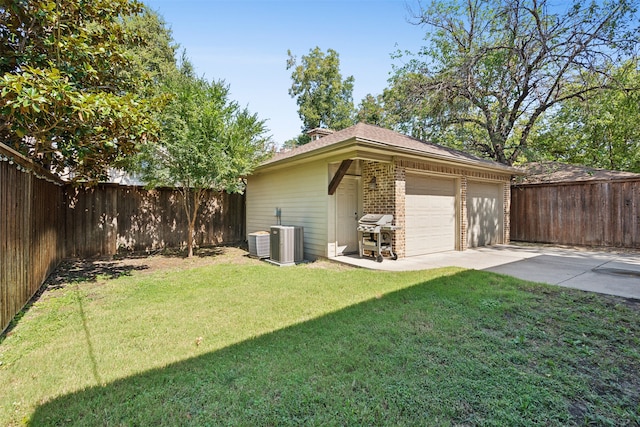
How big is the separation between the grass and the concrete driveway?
0.82m

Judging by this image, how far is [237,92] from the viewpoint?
7.88m

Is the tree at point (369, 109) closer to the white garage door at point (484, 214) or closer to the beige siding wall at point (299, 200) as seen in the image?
the white garage door at point (484, 214)

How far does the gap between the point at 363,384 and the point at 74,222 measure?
8612 mm

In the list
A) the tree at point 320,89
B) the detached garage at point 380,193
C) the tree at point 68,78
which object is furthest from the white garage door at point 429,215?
the tree at point 320,89

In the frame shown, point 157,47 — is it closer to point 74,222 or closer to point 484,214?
point 74,222

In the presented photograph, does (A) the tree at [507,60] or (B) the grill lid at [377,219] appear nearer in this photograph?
(B) the grill lid at [377,219]

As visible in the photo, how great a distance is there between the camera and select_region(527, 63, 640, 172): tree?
1185cm

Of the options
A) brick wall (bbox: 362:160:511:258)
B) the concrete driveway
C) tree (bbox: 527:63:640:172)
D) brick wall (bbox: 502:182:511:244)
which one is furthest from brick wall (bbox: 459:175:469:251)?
tree (bbox: 527:63:640:172)

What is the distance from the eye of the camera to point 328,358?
100 inches

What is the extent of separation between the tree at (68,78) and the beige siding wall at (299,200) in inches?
151

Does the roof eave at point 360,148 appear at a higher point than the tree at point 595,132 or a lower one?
lower

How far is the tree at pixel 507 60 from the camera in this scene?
10094 millimetres

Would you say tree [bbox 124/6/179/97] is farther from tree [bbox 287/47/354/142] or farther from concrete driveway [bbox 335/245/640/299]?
concrete driveway [bbox 335/245/640/299]

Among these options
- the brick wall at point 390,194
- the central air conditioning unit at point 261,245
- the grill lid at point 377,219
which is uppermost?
the brick wall at point 390,194
